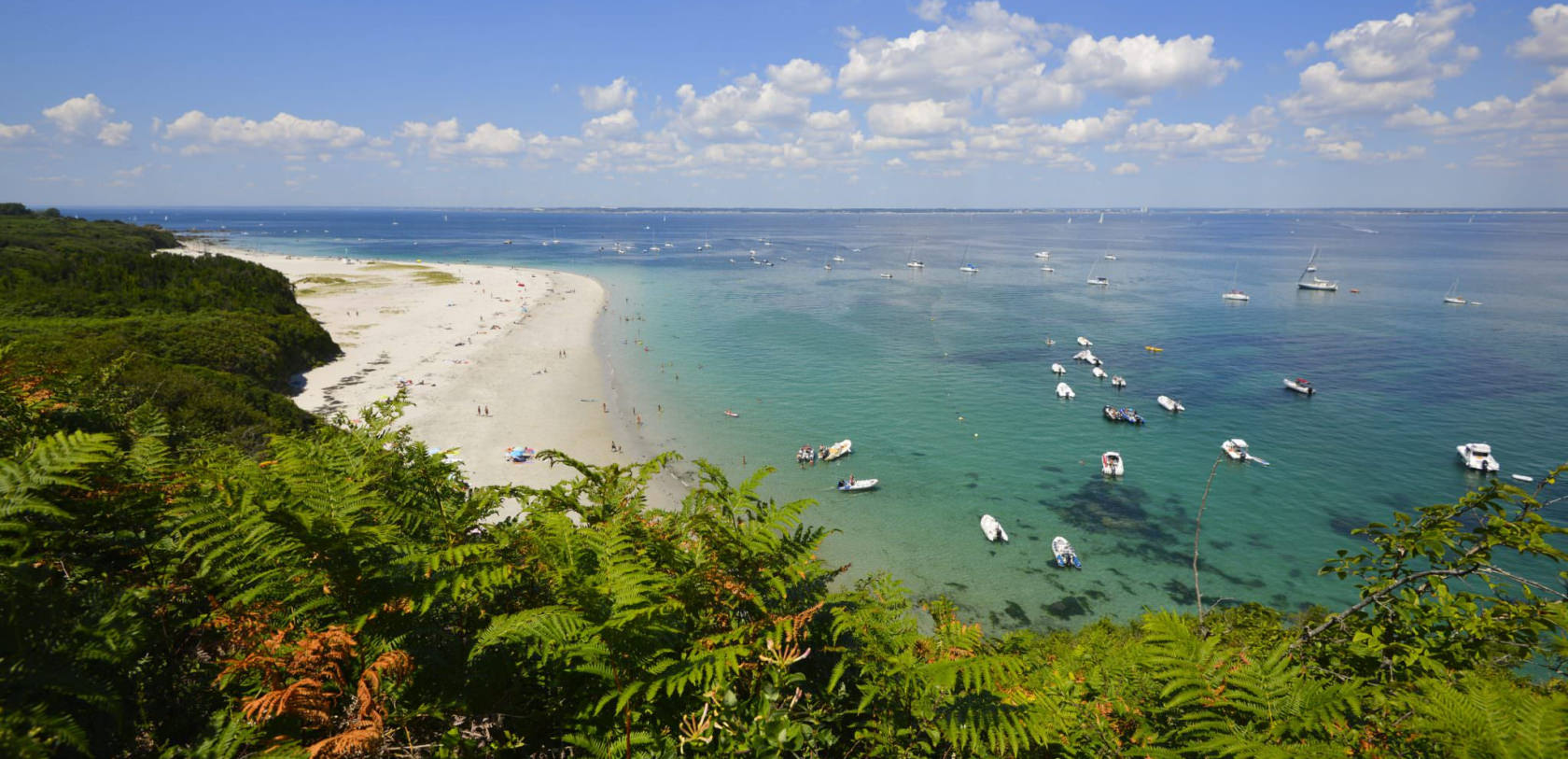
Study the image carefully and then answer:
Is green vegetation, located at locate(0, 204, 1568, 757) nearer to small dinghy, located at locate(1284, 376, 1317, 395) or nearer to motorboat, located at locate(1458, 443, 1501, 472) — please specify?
motorboat, located at locate(1458, 443, 1501, 472)

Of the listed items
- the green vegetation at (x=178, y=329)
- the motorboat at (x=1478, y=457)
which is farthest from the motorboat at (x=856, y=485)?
the motorboat at (x=1478, y=457)

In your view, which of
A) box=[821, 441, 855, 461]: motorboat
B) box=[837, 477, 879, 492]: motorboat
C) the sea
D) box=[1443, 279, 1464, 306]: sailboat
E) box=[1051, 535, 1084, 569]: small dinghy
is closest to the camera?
box=[1051, 535, 1084, 569]: small dinghy

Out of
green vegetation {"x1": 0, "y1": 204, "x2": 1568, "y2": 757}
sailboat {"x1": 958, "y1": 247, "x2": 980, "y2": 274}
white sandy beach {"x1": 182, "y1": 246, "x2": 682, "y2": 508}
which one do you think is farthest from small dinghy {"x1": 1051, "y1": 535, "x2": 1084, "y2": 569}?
sailboat {"x1": 958, "y1": 247, "x2": 980, "y2": 274}

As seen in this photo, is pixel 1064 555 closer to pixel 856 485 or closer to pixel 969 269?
pixel 856 485

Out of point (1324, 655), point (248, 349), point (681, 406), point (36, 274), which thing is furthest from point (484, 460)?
point (36, 274)

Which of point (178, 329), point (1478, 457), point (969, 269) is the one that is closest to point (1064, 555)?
point (1478, 457)

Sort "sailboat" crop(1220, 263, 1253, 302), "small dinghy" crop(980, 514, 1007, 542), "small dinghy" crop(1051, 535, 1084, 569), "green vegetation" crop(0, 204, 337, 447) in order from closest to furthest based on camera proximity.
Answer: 1. "green vegetation" crop(0, 204, 337, 447)
2. "small dinghy" crop(1051, 535, 1084, 569)
3. "small dinghy" crop(980, 514, 1007, 542)
4. "sailboat" crop(1220, 263, 1253, 302)

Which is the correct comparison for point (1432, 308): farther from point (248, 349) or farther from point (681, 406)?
point (248, 349)

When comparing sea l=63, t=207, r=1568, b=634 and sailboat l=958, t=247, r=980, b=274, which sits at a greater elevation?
sailboat l=958, t=247, r=980, b=274
